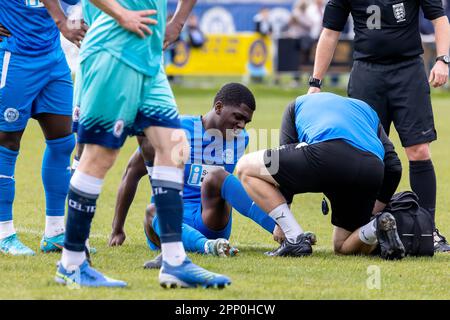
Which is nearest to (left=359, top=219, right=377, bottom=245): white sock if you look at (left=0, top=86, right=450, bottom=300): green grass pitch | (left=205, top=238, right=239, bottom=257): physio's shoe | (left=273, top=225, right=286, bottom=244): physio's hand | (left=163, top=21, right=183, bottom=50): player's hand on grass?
(left=0, top=86, right=450, bottom=300): green grass pitch

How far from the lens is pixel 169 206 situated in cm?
518

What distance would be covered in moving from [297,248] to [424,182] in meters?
1.37

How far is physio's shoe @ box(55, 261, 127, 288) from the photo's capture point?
520 centimetres

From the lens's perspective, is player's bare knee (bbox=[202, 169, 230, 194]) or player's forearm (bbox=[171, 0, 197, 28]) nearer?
player's forearm (bbox=[171, 0, 197, 28])

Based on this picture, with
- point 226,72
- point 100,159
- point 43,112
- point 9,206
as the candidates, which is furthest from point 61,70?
point 226,72

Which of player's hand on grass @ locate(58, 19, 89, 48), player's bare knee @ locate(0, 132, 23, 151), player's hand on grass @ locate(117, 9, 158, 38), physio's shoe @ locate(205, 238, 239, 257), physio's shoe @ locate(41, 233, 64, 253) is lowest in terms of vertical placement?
physio's shoe @ locate(41, 233, 64, 253)

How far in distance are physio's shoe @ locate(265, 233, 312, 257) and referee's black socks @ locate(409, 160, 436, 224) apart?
1.25 metres

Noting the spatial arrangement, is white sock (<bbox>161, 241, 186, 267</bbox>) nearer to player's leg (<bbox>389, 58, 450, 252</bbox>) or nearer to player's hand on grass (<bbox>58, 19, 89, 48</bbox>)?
player's hand on grass (<bbox>58, 19, 89, 48</bbox>)

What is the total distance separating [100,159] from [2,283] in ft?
2.95

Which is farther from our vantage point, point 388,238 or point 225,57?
point 225,57

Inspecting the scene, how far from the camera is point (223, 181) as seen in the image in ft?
21.3

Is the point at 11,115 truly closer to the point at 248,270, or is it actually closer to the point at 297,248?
the point at 248,270

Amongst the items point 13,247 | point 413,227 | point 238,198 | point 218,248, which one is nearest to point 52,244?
point 13,247

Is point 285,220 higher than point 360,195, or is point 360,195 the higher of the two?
point 360,195
